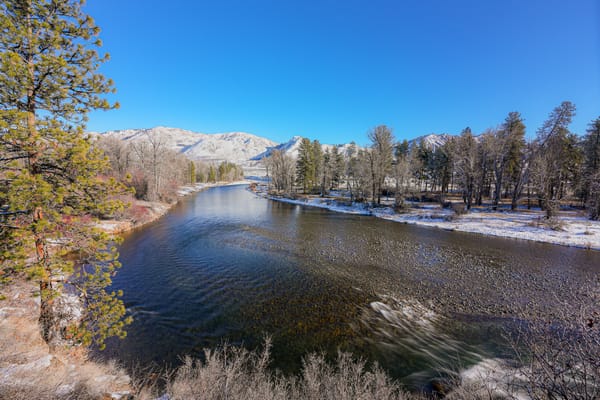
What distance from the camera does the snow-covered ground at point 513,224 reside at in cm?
2022

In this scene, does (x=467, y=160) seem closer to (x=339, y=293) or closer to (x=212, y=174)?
(x=339, y=293)

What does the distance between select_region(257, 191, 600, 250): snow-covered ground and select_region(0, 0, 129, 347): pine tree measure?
3053 centimetres

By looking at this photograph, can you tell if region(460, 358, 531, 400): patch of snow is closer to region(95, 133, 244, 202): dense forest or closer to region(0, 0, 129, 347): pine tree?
region(0, 0, 129, 347): pine tree

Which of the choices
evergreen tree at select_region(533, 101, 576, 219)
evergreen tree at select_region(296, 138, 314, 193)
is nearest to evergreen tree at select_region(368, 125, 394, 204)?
evergreen tree at select_region(533, 101, 576, 219)

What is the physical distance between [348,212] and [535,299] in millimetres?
27120

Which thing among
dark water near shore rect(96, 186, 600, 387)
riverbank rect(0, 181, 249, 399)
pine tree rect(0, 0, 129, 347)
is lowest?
dark water near shore rect(96, 186, 600, 387)

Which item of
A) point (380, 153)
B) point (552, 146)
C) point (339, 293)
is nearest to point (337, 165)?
point (380, 153)

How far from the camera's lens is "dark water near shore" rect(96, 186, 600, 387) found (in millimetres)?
7883

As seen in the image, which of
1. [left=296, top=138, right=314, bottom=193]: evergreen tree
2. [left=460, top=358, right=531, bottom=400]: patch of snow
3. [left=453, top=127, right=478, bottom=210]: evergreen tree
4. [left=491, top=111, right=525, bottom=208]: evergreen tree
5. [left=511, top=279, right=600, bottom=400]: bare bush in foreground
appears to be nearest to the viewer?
[left=511, top=279, right=600, bottom=400]: bare bush in foreground

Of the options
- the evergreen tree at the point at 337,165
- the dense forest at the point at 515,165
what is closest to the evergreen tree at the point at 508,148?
the dense forest at the point at 515,165

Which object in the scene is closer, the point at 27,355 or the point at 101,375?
the point at 27,355

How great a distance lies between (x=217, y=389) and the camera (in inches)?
185

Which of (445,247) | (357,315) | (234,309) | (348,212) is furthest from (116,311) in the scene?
(348,212)

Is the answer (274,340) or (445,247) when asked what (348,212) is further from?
(274,340)
